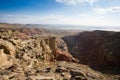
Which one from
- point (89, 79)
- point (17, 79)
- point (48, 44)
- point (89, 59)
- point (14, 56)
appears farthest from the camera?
point (89, 59)

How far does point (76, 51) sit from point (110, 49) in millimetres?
19381

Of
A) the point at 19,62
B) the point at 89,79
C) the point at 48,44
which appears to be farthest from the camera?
the point at 48,44

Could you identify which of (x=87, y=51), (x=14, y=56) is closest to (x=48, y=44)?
(x=14, y=56)

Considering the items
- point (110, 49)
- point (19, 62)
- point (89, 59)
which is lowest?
point (89, 59)

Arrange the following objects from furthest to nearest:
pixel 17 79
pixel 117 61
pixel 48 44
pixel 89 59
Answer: pixel 89 59 < pixel 117 61 < pixel 48 44 < pixel 17 79

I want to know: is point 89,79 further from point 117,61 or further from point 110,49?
point 110,49

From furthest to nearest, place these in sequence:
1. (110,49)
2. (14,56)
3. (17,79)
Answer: (110,49)
(14,56)
(17,79)

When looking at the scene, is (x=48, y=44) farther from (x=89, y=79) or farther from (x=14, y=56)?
(x=89, y=79)

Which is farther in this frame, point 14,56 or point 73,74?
point 14,56

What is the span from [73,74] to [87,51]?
4304 cm

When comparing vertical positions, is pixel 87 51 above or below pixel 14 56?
below

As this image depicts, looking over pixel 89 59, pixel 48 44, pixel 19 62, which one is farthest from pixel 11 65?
pixel 89 59

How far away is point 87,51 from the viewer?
57.0 m

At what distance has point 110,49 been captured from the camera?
4028 cm
